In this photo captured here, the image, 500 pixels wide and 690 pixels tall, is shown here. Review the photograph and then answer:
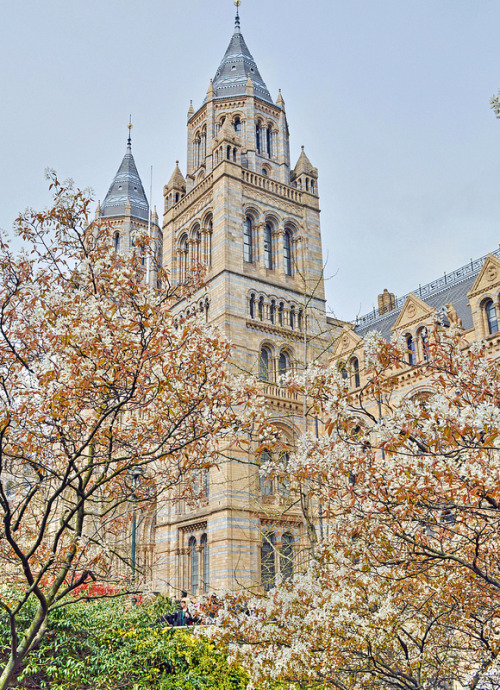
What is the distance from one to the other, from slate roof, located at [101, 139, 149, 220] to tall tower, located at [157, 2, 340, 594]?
59.4 feet

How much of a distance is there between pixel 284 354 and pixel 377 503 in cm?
2790

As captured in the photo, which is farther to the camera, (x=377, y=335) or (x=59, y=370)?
(x=377, y=335)

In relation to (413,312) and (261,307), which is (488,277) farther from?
(261,307)

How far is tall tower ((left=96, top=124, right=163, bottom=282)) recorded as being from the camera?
57344 mm

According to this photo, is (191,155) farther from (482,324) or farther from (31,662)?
(31,662)

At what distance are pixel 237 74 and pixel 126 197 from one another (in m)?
20.9

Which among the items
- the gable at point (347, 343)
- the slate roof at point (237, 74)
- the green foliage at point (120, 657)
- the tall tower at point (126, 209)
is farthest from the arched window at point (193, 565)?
the tall tower at point (126, 209)

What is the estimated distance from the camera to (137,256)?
9.20 m

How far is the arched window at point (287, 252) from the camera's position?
→ 3844 centimetres

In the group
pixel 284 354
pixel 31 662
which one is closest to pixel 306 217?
pixel 284 354

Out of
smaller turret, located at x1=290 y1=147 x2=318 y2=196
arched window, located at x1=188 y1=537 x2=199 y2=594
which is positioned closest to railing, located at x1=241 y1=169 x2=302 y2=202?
smaller turret, located at x1=290 y1=147 x2=318 y2=196

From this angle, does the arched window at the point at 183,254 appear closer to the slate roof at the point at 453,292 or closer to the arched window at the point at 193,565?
the slate roof at the point at 453,292

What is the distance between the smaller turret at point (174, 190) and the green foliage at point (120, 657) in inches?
1164

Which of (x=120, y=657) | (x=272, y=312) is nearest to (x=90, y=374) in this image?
(x=120, y=657)
